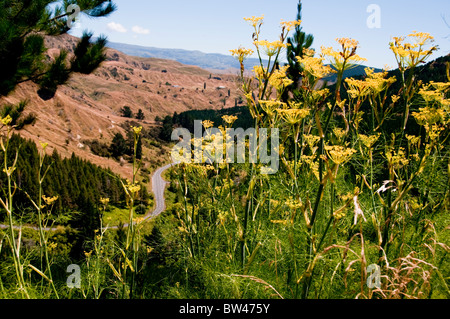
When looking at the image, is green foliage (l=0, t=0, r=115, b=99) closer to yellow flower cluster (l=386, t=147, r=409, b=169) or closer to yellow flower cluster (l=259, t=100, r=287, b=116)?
yellow flower cluster (l=259, t=100, r=287, b=116)

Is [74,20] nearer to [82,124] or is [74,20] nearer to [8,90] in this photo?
[8,90]

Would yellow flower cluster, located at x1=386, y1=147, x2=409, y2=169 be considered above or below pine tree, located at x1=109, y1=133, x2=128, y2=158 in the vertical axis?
above

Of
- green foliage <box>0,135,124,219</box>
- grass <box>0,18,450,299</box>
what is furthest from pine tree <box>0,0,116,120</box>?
green foliage <box>0,135,124,219</box>

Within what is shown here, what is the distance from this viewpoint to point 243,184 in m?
4.36

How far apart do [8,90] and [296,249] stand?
439 inches

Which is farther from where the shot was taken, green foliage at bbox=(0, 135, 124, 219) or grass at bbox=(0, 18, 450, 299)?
green foliage at bbox=(0, 135, 124, 219)

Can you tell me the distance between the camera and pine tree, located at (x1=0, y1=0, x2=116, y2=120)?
31.4 feet

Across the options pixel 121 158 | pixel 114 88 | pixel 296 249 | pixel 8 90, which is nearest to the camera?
pixel 296 249

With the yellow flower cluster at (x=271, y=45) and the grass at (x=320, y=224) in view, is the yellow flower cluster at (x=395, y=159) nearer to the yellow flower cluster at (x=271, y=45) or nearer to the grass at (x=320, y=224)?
the grass at (x=320, y=224)

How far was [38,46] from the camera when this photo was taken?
10414 millimetres

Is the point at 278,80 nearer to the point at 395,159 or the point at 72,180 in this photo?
the point at 395,159

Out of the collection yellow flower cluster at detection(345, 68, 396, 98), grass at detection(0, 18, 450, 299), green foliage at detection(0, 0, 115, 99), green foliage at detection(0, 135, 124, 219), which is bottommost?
green foliage at detection(0, 135, 124, 219)
